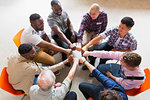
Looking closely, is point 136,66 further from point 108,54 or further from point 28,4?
point 28,4

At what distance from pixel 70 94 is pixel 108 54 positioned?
0.78 m

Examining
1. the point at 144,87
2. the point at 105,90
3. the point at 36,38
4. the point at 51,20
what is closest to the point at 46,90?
the point at 105,90

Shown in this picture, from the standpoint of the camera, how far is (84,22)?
213cm

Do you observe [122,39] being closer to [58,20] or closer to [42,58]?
[58,20]

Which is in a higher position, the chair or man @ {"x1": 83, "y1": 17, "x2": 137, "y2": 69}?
man @ {"x1": 83, "y1": 17, "x2": 137, "y2": 69}

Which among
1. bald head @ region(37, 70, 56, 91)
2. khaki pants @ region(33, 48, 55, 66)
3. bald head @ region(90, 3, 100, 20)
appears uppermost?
bald head @ region(90, 3, 100, 20)

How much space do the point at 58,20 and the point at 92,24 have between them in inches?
24.8

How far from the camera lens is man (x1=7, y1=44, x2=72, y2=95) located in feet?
4.54

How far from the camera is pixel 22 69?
1390 mm

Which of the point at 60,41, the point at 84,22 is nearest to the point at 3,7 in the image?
the point at 60,41

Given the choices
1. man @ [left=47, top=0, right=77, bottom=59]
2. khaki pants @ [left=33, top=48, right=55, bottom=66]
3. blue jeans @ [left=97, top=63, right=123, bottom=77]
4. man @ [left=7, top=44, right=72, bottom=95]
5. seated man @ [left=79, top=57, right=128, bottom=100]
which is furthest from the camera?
man @ [left=47, top=0, right=77, bottom=59]

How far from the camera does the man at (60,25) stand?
1.99 m

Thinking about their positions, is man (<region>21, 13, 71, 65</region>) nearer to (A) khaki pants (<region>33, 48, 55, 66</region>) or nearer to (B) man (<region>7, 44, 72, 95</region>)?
(A) khaki pants (<region>33, 48, 55, 66</region>)

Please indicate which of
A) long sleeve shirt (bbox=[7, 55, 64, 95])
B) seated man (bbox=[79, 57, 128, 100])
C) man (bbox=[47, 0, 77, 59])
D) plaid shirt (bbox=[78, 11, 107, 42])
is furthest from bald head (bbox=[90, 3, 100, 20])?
long sleeve shirt (bbox=[7, 55, 64, 95])
